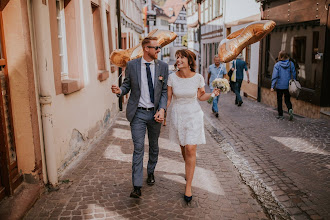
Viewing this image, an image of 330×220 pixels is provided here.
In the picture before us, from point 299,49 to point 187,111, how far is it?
8.52 metres

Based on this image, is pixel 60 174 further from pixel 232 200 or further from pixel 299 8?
pixel 299 8

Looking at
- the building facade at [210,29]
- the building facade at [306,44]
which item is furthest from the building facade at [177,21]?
the building facade at [306,44]

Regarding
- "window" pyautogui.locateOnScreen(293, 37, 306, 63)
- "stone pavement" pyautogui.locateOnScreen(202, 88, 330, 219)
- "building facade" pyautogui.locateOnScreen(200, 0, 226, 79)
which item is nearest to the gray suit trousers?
"stone pavement" pyautogui.locateOnScreen(202, 88, 330, 219)

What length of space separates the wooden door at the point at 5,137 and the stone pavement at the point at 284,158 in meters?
3.15

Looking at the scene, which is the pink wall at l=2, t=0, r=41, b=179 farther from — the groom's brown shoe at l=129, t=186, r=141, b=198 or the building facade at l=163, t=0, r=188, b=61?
the building facade at l=163, t=0, r=188, b=61

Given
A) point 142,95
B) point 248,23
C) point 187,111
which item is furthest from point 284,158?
point 248,23

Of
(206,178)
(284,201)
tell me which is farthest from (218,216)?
(206,178)

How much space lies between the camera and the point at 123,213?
4.33m

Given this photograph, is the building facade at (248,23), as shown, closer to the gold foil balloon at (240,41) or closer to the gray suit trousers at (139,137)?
the gold foil balloon at (240,41)

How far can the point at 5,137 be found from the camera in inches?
169

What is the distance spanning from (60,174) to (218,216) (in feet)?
8.38

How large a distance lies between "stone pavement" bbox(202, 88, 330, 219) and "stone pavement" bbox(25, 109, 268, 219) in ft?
0.96

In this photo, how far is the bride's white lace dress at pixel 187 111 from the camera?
4762 mm

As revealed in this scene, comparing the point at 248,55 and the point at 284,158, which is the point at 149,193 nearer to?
the point at 284,158
